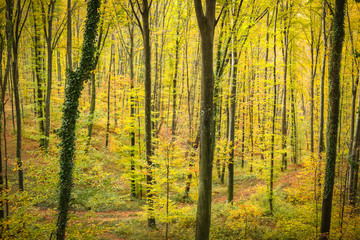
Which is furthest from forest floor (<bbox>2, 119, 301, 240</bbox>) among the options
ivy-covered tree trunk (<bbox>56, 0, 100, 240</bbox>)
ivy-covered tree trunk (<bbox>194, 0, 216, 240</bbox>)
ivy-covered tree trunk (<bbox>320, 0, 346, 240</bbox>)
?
ivy-covered tree trunk (<bbox>320, 0, 346, 240</bbox>)

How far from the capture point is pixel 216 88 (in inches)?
304

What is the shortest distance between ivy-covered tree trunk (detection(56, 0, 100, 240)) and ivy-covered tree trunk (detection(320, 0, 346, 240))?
8.03 metres

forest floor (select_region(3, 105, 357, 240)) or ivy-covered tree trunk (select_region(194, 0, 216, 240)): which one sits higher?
ivy-covered tree trunk (select_region(194, 0, 216, 240))

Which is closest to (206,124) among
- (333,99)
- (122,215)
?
(333,99)

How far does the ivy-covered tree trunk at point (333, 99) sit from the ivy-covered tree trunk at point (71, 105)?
8032 mm

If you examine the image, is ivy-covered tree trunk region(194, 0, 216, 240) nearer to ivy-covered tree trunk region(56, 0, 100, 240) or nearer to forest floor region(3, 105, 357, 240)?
forest floor region(3, 105, 357, 240)

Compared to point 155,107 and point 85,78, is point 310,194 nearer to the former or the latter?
point 85,78

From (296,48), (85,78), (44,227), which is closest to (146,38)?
(85,78)

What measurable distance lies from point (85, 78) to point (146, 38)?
293 cm

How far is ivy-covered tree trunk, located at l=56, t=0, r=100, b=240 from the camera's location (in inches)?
266

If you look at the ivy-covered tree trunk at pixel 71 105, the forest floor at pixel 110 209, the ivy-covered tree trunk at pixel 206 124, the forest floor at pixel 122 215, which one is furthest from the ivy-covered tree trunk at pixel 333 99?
the ivy-covered tree trunk at pixel 71 105

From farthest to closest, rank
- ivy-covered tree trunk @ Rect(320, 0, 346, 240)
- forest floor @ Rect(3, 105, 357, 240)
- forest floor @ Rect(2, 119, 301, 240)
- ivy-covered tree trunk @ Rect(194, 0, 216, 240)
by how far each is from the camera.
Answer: forest floor @ Rect(2, 119, 301, 240)
forest floor @ Rect(3, 105, 357, 240)
ivy-covered tree trunk @ Rect(320, 0, 346, 240)
ivy-covered tree trunk @ Rect(194, 0, 216, 240)

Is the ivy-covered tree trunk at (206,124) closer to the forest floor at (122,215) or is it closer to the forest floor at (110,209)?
the forest floor at (122,215)

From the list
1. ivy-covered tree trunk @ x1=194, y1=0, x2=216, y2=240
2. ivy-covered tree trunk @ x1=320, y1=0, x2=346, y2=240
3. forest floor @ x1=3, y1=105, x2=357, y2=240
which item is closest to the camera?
ivy-covered tree trunk @ x1=194, y1=0, x2=216, y2=240
